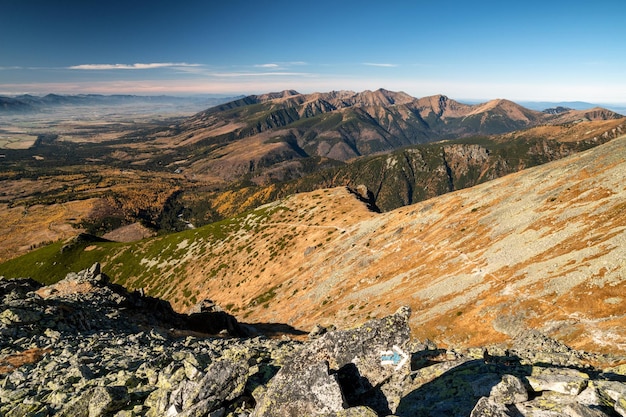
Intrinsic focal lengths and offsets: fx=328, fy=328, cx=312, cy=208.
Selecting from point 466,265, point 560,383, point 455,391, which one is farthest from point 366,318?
point 560,383

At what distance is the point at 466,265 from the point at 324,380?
183 ft

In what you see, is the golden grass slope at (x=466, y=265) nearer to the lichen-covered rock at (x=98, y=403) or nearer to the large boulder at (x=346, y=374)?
the large boulder at (x=346, y=374)

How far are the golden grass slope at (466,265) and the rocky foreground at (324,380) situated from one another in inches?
581

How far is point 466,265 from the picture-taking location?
60094mm

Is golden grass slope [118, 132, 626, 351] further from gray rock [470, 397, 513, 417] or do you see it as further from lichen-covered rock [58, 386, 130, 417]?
lichen-covered rock [58, 386, 130, 417]

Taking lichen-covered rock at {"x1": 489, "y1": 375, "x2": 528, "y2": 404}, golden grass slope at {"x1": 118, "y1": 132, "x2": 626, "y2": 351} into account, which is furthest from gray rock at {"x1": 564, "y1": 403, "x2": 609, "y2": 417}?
golden grass slope at {"x1": 118, "y1": 132, "x2": 626, "y2": 351}

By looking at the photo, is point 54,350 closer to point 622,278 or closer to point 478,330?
point 478,330

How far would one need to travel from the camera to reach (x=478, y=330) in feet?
142

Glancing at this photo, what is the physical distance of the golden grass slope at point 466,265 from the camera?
137ft

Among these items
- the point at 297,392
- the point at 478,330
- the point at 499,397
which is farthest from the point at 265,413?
the point at 478,330

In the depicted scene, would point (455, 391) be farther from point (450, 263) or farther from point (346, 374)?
point (450, 263)

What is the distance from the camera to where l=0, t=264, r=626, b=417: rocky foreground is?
1219 centimetres

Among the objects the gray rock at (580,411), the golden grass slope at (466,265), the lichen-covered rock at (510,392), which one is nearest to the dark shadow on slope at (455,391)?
the lichen-covered rock at (510,392)

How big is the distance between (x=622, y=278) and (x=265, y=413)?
156 ft
